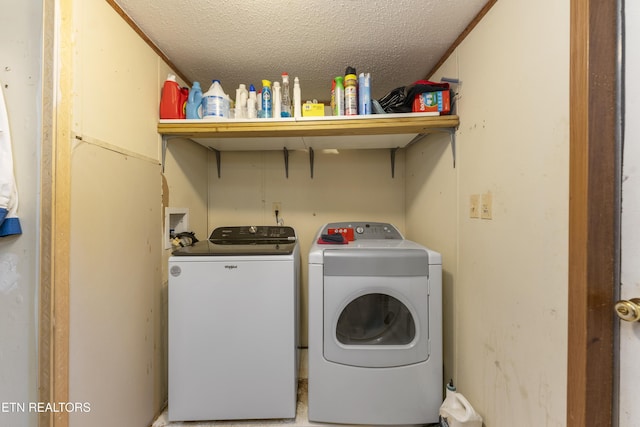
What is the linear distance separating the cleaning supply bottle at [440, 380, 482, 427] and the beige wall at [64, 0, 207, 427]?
1.49 meters

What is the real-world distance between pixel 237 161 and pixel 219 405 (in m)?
1.70

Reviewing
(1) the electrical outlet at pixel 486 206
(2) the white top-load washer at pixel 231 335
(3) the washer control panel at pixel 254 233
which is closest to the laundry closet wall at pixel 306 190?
(3) the washer control panel at pixel 254 233

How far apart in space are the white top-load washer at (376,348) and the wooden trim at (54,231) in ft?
3.08

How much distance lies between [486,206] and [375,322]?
81cm

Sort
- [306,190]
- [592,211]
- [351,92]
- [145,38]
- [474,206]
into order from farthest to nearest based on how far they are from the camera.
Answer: [306,190] → [351,92] → [145,38] → [474,206] → [592,211]

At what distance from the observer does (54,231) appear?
835 mm

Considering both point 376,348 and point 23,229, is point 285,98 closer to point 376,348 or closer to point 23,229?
point 23,229

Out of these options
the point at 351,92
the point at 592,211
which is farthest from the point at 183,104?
the point at 592,211

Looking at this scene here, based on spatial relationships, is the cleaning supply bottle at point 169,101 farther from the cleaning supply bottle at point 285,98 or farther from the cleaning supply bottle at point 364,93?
the cleaning supply bottle at point 364,93

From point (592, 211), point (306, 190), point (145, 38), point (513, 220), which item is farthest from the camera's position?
point (306, 190)

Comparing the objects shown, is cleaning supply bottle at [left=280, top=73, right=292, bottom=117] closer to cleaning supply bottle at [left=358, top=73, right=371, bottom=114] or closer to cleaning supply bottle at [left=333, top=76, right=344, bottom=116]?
cleaning supply bottle at [left=333, top=76, right=344, bottom=116]

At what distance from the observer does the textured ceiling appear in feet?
3.59

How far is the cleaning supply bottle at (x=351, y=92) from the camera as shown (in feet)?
4.55

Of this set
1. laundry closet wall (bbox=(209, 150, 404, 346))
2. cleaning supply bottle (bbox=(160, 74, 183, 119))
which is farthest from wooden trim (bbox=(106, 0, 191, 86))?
laundry closet wall (bbox=(209, 150, 404, 346))
